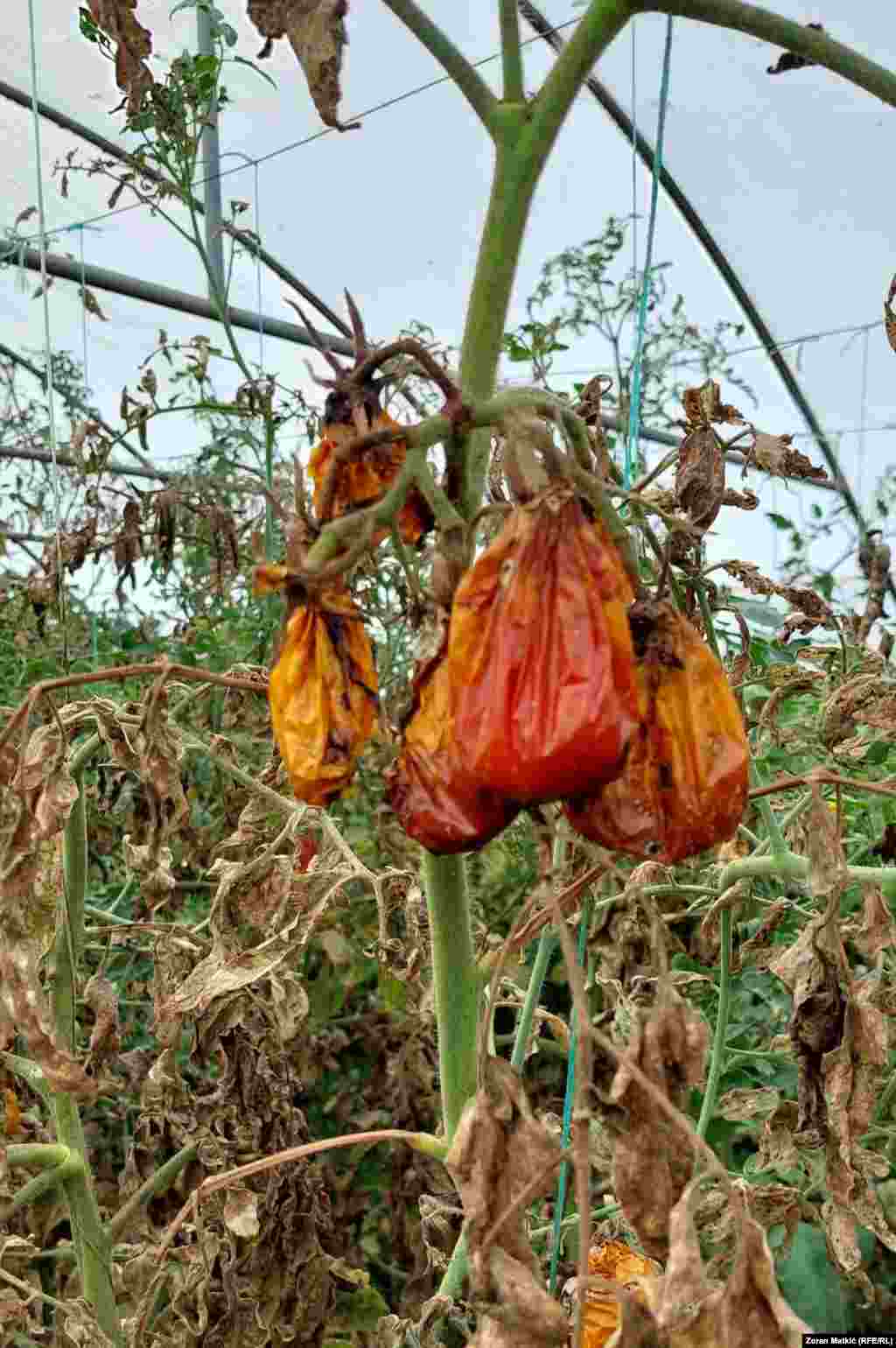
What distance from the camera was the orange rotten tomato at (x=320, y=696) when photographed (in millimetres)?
688

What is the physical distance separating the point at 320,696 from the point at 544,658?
154 mm

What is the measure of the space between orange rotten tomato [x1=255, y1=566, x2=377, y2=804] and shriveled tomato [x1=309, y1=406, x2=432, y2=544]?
59mm

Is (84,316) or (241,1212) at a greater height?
(84,316)

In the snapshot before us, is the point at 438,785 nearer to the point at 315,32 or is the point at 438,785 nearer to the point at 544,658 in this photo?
the point at 544,658

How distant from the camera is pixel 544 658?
1.93ft

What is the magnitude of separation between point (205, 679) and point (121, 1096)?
1.38 meters

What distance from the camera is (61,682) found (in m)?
0.85

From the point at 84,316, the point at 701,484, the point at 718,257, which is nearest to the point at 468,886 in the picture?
the point at 701,484

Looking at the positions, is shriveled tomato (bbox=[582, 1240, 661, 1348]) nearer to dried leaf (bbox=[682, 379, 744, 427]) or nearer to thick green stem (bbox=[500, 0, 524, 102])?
dried leaf (bbox=[682, 379, 744, 427])

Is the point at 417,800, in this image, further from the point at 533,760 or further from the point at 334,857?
the point at 334,857

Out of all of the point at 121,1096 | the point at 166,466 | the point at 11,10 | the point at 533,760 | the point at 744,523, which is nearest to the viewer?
the point at 533,760

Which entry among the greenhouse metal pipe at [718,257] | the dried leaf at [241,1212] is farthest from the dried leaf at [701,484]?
the greenhouse metal pipe at [718,257]

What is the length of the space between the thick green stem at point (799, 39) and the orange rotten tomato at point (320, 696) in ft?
1.14

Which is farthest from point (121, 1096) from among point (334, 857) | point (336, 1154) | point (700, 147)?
point (700, 147)
